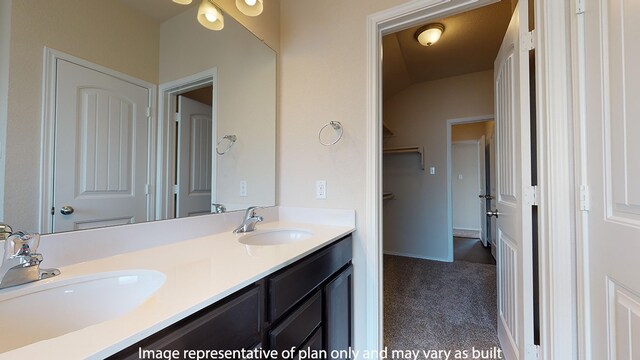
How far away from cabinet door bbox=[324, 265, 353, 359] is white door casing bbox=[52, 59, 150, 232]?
0.88 metres

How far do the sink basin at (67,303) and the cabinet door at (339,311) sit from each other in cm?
72

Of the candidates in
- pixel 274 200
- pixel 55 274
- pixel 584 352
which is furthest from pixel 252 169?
pixel 584 352

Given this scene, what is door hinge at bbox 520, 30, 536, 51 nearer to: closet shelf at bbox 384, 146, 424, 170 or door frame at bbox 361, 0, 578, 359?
door frame at bbox 361, 0, 578, 359

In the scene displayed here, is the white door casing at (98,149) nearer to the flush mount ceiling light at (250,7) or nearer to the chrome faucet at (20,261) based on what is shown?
the chrome faucet at (20,261)

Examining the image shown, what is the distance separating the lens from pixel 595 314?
0.86 m

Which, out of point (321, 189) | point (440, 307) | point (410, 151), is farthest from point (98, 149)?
point (410, 151)

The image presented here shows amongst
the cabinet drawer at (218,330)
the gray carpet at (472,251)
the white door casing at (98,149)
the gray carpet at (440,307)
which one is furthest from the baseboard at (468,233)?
the white door casing at (98,149)

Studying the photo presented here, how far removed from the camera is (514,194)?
4.18 feet

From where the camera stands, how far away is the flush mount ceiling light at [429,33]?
87.0 inches

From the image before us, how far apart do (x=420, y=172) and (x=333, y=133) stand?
95.4 inches

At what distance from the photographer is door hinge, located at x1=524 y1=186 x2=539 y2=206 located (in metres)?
1.10

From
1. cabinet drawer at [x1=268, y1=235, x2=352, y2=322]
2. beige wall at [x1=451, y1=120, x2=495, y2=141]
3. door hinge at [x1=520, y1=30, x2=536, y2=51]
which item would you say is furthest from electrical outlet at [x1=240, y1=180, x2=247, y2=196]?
beige wall at [x1=451, y1=120, x2=495, y2=141]

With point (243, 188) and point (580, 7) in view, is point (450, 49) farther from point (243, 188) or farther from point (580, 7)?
point (243, 188)

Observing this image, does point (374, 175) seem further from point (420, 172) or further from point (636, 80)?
Result: point (420, 172)
